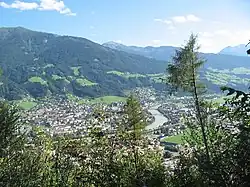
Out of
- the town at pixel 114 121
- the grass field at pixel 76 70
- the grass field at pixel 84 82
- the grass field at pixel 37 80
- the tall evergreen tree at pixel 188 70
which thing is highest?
the tall evergreen tree at pixel 188 70

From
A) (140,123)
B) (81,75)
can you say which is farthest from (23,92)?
(140,123)

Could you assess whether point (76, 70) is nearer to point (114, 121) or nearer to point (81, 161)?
point (114, 121)

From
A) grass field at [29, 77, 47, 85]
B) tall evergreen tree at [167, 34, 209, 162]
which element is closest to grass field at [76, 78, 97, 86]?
grass field at [29, 77, 47, 85]

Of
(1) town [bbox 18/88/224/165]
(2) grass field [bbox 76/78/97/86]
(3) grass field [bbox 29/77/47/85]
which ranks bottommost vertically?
(3) grass field [bbox 29/77/47/85]

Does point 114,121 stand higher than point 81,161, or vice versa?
point 114,121

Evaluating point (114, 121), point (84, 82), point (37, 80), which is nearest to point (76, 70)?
point (84, 82)

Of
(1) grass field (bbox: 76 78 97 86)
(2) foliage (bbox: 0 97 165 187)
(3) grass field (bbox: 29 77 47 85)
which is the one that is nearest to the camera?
(2) foliage (bbox: 0 97 165 187)

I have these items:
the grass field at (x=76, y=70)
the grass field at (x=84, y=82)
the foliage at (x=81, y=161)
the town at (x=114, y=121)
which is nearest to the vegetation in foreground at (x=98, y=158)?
the foliage at (x=81, y=161)

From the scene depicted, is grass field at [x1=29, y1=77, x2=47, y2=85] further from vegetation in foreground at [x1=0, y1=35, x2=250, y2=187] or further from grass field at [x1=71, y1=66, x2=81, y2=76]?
vegetation in foreground at [x1=0, y1=35, x2=250, y2=187]

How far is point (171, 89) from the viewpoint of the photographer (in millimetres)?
17422

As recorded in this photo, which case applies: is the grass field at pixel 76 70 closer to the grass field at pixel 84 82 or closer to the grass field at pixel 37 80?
the grass field at pixel 84 82

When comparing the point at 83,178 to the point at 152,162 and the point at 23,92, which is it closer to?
the point at 152,162

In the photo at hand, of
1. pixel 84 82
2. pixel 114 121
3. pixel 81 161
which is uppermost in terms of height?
pixel 114 121

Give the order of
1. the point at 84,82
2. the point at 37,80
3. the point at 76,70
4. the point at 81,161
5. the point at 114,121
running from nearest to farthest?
the point at 81,161 < the point at 114,121 < the point at 37,80 < the point at 84,82 < the point at 76,70
